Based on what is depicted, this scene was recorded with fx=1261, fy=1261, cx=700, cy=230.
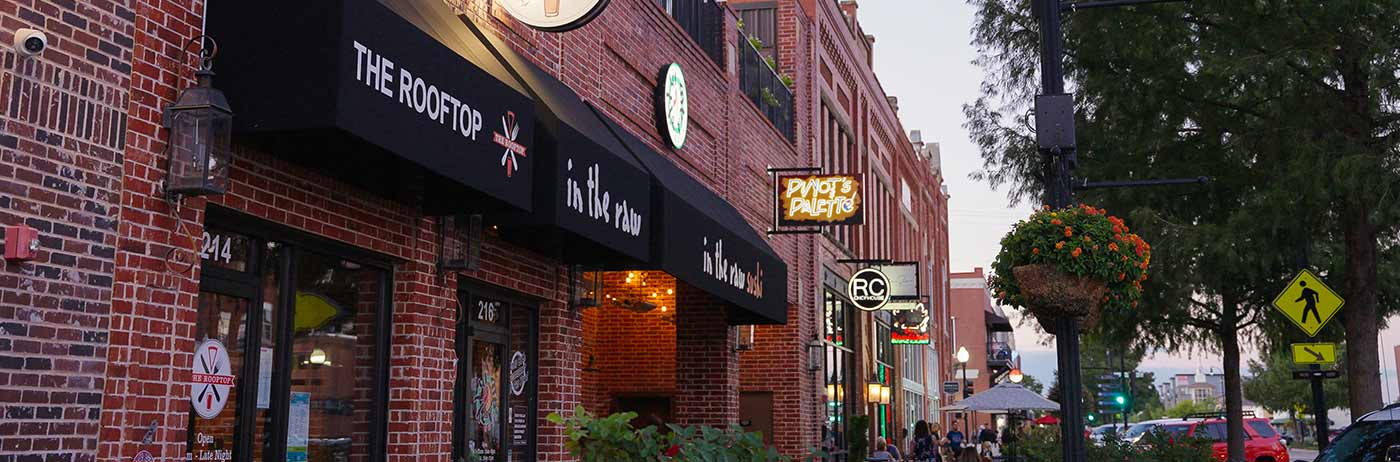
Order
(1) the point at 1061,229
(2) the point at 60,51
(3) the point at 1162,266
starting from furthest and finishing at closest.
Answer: (3) the point at 1162,266, (1) the point at 1061,229, (2) the point at 60,51

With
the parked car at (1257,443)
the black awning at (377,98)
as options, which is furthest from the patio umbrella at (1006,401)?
the black awning at (377,98)

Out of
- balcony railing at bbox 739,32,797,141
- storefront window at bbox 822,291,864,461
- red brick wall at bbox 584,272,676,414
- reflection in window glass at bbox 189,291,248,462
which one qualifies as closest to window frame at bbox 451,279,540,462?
reflection in window glass at bbox 189,291,248,462

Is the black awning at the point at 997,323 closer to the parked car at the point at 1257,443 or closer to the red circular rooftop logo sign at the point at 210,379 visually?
the parked car at the point at 1257,443

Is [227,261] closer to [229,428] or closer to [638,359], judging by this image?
[229,428]

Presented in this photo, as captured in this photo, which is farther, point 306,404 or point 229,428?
point 306,404

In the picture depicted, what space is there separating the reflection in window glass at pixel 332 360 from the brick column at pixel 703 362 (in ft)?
29.2

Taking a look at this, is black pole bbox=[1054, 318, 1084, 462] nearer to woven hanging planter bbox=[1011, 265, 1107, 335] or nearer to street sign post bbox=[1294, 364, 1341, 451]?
woven hanging planter bbox=[1011, 265, 1107, 335]

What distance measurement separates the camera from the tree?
14.8 metres

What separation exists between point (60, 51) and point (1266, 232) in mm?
14542

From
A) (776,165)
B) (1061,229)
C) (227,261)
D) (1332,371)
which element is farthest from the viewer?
(776,165)

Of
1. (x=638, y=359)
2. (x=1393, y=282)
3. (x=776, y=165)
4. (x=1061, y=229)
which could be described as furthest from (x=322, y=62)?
(x=1393, y=282)

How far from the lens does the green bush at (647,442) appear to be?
6375 mm

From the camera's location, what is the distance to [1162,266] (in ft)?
55.6

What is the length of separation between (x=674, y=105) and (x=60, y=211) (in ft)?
32.8
